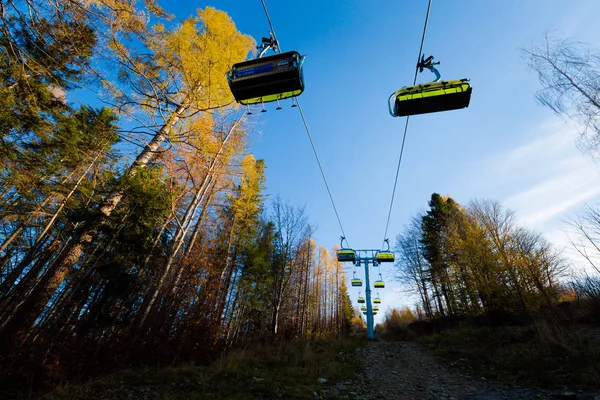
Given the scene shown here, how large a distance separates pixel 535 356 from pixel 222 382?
861cm

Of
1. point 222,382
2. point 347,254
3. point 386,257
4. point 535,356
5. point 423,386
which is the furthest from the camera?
point 386,257

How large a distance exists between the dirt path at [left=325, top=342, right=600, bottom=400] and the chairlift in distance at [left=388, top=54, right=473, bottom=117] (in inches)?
221

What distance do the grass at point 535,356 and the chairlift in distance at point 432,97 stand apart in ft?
20.9

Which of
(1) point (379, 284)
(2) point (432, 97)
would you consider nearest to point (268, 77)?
(2) point (432, 97)

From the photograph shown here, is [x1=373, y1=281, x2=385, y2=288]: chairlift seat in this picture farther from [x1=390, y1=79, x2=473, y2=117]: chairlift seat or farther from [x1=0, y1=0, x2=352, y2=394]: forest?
[x1=390, y1=79, x2=473, y2=117]: chairlift seat

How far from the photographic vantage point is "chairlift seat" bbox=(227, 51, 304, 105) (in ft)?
11.2

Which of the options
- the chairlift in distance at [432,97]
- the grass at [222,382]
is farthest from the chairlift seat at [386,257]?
the chairlift in distance at [432,97]

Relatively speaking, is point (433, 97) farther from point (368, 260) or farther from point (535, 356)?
point (368, 260)

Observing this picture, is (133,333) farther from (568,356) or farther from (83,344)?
(568,356)

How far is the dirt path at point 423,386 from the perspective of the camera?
5027mm

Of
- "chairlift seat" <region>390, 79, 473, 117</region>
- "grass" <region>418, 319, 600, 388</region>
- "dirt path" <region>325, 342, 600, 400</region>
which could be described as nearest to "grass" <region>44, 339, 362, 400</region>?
"dirt path" <region>325, 342, 600, 400</region>

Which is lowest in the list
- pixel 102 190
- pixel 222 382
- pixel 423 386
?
pixel 222 382

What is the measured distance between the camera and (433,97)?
3.62 metres

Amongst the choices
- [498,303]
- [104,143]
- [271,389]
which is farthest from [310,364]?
[498,303]
